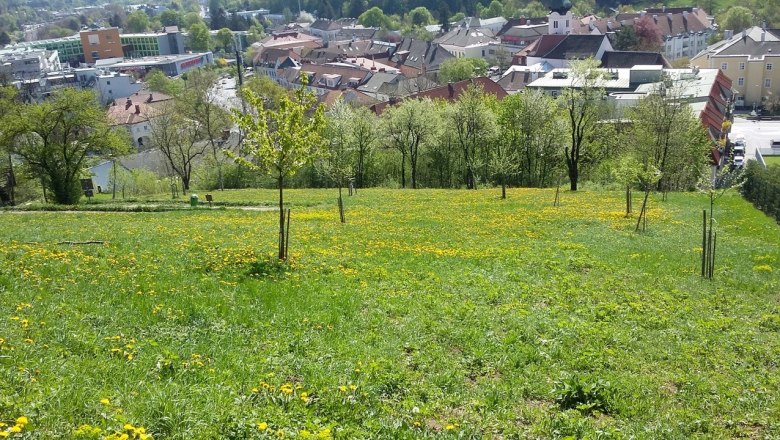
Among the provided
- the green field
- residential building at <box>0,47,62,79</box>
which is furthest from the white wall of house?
the green field

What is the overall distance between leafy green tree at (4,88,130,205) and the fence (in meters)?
43.0

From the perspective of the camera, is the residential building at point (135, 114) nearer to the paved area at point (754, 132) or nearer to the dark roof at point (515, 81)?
the dark roof at point (515, 81)

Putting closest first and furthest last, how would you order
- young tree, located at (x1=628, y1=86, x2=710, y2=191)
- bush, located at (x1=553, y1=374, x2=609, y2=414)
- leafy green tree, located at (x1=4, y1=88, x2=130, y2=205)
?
bush, located at (x1=553, y1=374, x2=609, y2=414) < leafy green tree, located at (x1=4, y1=88, x2=130, y2=205) < young tree, located at (x1=628, y1=86, x2=710, y2=191)

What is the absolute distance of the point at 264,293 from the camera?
14062 mm

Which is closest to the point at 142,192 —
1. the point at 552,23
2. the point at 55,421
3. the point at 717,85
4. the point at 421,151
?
the point at 421,151

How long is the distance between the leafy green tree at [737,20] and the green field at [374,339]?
167 m

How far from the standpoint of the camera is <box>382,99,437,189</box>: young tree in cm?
5997

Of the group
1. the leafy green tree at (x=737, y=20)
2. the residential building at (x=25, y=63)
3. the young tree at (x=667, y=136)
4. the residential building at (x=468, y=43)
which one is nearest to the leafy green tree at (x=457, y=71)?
the residential building at (x=468, y=43)

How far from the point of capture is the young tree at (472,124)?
58156mm

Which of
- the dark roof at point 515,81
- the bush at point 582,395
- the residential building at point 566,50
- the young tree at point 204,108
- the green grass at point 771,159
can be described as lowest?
the bush at point 582,395

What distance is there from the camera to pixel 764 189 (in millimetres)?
37375

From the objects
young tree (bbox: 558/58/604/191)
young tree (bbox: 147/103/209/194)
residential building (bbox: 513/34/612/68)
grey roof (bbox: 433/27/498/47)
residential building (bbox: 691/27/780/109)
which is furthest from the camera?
grey roof (bbox: 433/27/498/47)

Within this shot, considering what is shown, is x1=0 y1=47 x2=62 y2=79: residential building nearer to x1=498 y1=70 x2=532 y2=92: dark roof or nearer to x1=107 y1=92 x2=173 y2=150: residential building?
x1=107 y1=92 x2=173 y2=150: residential building

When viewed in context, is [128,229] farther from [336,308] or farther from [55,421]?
[55,421]
